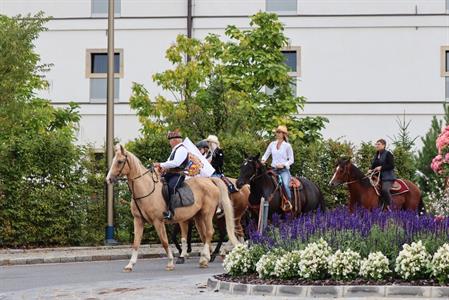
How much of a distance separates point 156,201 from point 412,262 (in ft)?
25.0

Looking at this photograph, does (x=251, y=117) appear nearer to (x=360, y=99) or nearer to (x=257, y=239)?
(x=360, y=99)

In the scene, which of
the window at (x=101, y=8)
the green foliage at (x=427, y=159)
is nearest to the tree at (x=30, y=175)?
the green foliage at (x=427, y=159)

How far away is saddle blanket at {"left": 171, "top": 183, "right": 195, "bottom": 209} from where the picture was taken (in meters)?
21.3

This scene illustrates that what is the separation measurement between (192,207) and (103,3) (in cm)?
2676

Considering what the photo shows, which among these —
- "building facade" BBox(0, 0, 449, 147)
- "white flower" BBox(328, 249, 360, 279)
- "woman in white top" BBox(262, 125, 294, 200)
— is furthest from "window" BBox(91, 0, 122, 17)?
"white flower" BBox(328, 249, 360, 279)

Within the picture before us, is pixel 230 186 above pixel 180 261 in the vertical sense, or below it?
above

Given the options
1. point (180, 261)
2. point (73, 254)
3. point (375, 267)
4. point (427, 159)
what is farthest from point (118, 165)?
point (427, 159)

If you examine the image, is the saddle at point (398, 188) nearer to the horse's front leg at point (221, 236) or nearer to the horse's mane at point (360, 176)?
the horse's mane at point (360, 176)

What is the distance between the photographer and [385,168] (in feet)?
87.2

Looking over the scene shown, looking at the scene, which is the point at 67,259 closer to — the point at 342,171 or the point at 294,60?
the point at 342,171

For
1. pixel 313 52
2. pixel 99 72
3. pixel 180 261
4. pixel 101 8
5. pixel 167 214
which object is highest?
pixel 101 8

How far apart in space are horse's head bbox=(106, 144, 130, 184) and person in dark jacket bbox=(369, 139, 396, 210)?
7552 mm

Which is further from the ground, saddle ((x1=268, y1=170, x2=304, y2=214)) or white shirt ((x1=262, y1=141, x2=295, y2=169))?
white shirt ((x1=262, y1=141, x2=295, y2=169))

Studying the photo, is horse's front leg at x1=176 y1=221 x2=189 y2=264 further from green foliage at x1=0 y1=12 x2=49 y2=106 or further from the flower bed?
green foliage at x1=0 y1=12 x2=49 y2=106
